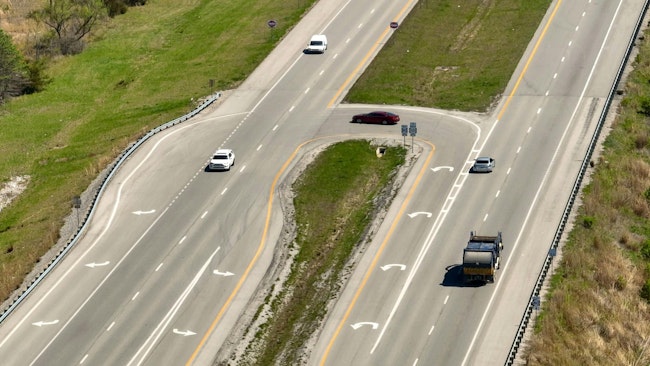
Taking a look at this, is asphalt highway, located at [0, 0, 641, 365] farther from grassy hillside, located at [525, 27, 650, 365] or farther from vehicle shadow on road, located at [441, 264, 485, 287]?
grassy hillside, located at [525, 27, 650, 365]

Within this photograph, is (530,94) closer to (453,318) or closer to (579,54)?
(579,54)

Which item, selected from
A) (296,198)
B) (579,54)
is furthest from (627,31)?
(296,198)

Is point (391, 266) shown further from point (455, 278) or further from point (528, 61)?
point (528, 61)

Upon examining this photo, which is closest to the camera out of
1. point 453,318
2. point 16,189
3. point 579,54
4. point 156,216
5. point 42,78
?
point 453,318

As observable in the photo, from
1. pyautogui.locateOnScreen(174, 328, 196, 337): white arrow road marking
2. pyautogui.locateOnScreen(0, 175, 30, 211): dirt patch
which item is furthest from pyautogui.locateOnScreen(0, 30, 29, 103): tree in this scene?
pyautogui.locateOnScreen(174, 328, 196, 337): white arrow road marking

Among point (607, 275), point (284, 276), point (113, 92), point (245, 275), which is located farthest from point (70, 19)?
point (607, 275)

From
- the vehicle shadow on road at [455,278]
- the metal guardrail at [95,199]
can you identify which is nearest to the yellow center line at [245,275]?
the metal guardrail at [95,199]
